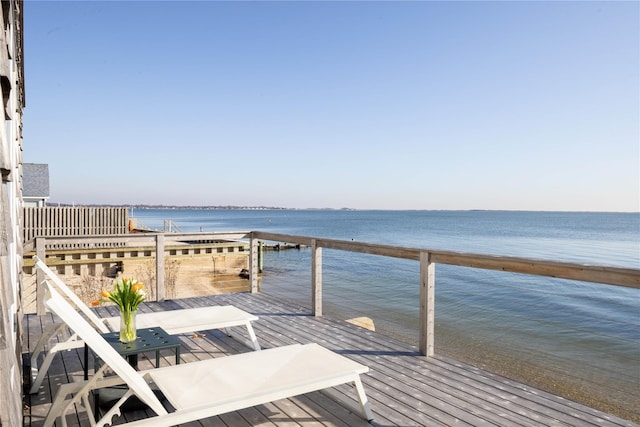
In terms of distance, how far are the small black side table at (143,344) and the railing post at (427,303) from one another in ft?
7.56

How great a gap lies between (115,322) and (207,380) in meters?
1.62

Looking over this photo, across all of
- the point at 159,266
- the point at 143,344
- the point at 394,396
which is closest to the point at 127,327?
the point at 143,344

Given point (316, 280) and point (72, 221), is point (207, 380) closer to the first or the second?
point (316, 280)

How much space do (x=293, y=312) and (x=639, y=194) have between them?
3848cm

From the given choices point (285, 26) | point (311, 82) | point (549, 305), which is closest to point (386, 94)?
point (311, 82)

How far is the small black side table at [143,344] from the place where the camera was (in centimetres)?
289

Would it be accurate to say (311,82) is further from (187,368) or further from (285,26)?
(187,368)

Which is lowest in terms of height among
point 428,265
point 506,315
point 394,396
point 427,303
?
point 506,315

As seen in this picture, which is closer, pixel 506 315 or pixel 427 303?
pixel 427 303

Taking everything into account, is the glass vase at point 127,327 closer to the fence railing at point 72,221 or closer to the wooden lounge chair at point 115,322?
the wooden lounge chair at point 115,322

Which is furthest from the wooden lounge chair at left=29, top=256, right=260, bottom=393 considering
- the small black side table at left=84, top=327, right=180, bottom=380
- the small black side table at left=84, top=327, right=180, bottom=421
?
the small black side table at left=84, top=327, right=180, bottom=421

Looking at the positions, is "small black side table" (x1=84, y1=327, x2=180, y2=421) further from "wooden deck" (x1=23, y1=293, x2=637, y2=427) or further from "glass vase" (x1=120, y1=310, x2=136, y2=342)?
"wooden deck" (x1=23, y1=293, x2=637, y2=427)

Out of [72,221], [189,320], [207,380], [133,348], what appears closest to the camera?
[207,380]

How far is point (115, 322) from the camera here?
3777 millimetres
